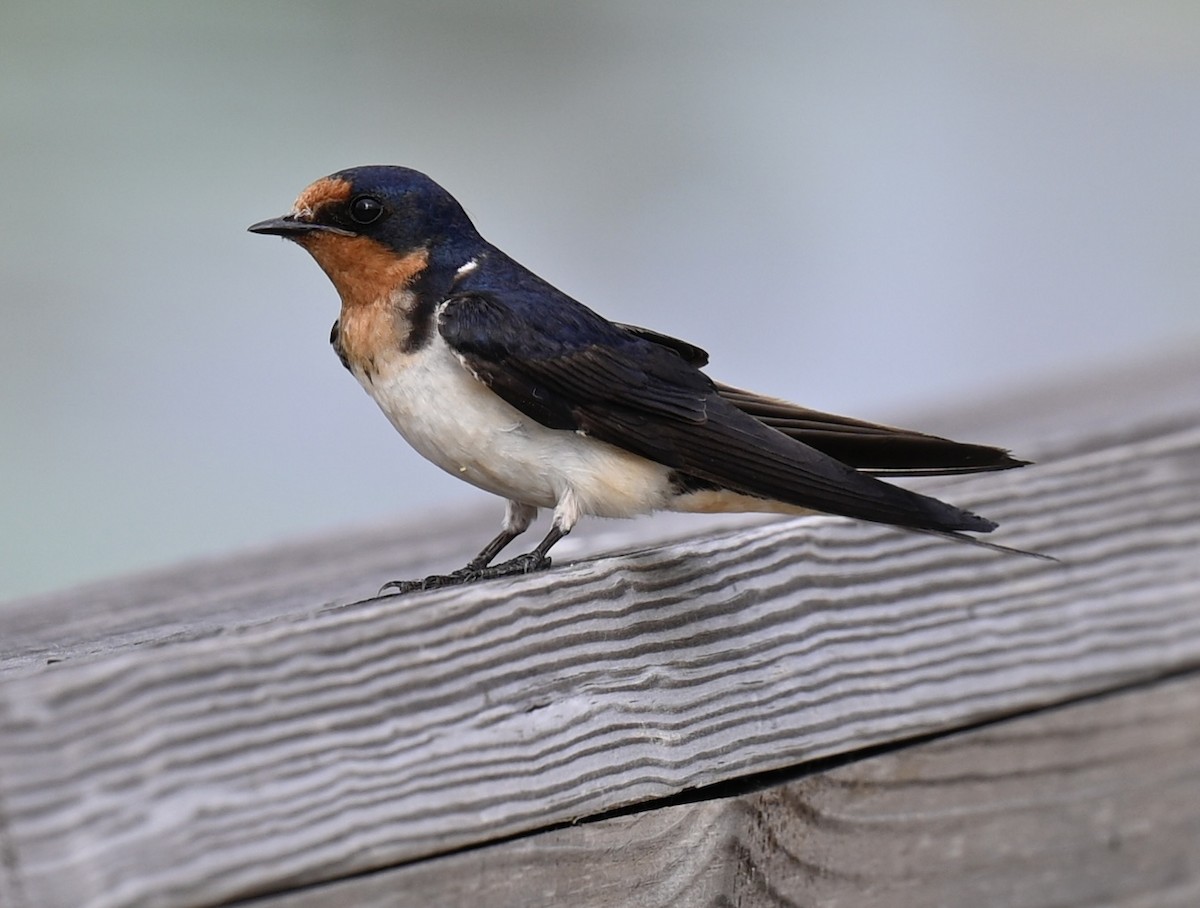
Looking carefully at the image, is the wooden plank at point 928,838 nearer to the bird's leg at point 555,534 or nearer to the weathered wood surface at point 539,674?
the weathered wood surface at point 539,674

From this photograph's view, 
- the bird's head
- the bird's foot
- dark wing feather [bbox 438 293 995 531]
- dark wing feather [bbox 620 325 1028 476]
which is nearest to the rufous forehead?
the bird's head

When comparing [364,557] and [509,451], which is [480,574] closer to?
[509,451]

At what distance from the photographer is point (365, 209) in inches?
84.3

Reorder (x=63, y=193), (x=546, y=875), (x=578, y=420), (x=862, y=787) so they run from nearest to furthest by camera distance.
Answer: (x=546, y=875) < (x=862, y=787) < (x=578, y=420) < (x=63, y=193)

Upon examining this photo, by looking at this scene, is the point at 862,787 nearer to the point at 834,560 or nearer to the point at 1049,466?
the point at 834,560

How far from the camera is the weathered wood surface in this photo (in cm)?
122

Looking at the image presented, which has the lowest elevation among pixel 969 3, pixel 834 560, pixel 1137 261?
pixel 834 560

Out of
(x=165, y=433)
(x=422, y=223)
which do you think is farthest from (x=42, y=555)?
(x=422, y=223)

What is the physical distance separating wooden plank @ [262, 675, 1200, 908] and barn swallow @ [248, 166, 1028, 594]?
1.12 ft

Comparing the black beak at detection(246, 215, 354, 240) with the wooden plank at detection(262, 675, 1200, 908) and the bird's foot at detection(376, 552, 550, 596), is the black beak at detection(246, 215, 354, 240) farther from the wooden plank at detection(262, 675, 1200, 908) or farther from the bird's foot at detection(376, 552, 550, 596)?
the wooden plank at detection(262, 675, 1200, 908)

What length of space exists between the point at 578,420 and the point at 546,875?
0.66m

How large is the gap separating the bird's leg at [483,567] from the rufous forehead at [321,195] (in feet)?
1.53

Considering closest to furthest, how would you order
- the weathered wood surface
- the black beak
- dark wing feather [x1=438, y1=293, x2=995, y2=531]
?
the weathered wood surface, dark wing feather [x1=438, y1=293, x2=995, y2=531], the black beak

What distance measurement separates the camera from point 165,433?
14.3 feet
